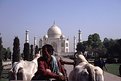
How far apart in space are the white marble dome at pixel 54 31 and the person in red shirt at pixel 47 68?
90.7 meters

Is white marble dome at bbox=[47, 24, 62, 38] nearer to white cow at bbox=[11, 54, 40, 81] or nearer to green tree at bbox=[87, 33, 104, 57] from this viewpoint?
green tree at bbox=[87, 33, 104, 57]

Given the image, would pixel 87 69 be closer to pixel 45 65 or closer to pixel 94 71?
pixel 94 71

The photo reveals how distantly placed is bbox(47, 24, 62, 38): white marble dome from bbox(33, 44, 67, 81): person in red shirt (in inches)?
3571

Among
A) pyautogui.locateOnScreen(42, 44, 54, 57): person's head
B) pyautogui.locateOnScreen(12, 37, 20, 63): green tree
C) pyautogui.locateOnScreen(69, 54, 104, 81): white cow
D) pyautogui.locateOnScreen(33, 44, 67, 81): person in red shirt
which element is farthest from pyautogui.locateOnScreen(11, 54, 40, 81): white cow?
pyautogui.locateOnScreen(12, 37, 20, 63): green tree

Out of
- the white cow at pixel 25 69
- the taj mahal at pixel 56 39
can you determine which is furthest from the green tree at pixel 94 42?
the white cow at pixel 25 69

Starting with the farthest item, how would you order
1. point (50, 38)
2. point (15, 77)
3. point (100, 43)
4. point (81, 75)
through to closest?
point (50, 38)
point (100, 43)
point (15, 77)
point (81, 75)

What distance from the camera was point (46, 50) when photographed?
14.3 ft

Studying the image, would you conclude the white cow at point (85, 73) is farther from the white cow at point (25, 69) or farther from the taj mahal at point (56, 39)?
the taj mahal at point (56, 39)

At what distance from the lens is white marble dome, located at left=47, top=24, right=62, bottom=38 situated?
314 feet

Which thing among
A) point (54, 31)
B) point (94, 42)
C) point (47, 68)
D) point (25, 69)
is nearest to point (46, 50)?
point (47, 68)

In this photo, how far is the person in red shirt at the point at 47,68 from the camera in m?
4.12

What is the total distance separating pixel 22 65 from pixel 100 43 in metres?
67.5

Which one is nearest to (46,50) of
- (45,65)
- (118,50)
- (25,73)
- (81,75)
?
(45,65)

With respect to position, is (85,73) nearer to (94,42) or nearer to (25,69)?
(25,69)
